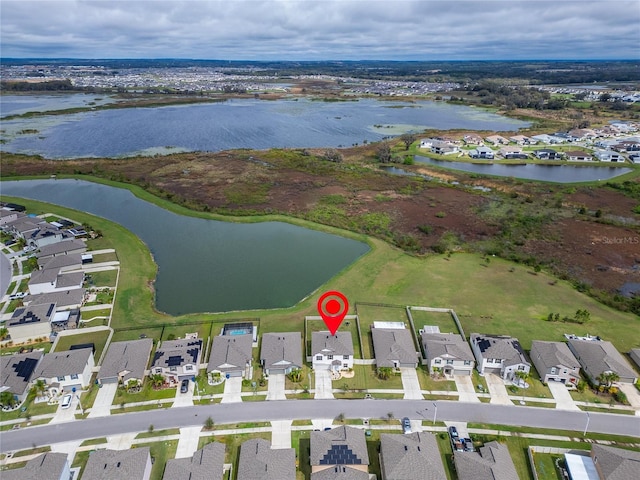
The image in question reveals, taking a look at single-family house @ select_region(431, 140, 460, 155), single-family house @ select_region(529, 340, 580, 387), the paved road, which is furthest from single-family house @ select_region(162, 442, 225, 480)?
single-family house @ select_region(431, 140, 460, 155)

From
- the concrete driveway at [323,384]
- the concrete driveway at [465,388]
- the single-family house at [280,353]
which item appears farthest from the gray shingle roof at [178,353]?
the concrete driveway at [465,388]

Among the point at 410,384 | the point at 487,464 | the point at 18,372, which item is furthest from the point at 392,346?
the point at 18,372

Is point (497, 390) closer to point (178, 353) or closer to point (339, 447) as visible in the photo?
point (339, 447)

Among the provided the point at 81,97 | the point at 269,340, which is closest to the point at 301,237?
the point at 269,340

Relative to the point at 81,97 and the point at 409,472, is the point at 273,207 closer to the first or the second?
the point at 409,472

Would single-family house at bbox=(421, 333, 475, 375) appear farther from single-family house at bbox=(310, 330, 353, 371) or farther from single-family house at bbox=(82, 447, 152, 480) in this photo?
single-family house at bbox=(82, 447, 152, 480)

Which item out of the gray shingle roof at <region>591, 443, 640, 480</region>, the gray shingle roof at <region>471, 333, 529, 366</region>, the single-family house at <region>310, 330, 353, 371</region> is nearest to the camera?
the gray shingle roof at <region>591, 443, 640, 480</region>
